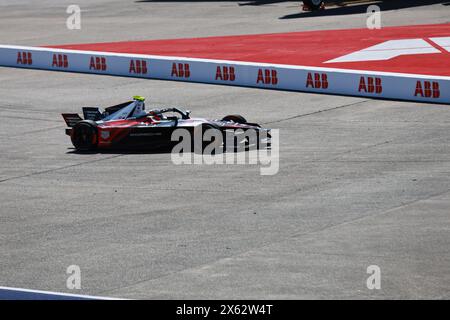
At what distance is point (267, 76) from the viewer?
2805 cm

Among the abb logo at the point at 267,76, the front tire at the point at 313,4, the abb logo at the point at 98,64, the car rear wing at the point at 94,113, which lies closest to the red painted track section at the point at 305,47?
the abb logo at the point at 267,76

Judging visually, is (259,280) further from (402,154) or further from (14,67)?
(14,67)

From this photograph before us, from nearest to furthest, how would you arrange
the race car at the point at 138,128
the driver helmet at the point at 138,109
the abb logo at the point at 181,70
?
1. the race car at the point at 138,128
2. the driver helmet at the point at 138,109
3. the abb logo at the point at 181,70

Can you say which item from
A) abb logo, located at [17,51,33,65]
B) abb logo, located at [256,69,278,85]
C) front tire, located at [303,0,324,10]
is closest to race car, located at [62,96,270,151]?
abb logo, located at [256,69,278,85]

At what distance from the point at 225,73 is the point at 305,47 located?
5.45m

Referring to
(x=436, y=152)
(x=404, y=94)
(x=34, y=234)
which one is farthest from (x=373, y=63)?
(x=34, y=234)

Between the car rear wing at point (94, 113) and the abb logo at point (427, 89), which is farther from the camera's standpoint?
the abb logo at point (427, 89)

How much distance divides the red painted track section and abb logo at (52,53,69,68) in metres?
2.52

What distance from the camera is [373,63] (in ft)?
97.3

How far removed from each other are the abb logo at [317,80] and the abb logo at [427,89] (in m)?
2.54

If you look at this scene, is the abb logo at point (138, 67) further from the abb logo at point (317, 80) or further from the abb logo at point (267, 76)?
the abb logo at point (317, 80)

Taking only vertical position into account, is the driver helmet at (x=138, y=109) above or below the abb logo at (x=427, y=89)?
above

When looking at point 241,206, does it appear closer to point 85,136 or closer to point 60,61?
point 85,136

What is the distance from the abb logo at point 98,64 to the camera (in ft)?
104
